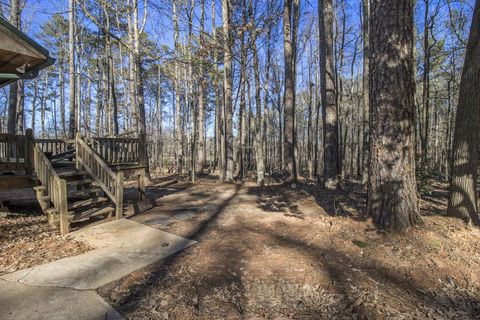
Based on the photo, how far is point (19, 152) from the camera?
18.1ft

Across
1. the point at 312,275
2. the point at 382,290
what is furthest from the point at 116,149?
the point at 382,290

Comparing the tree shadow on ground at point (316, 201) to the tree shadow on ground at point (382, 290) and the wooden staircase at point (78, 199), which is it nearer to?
the tree shadow on ground at point (382, 290)

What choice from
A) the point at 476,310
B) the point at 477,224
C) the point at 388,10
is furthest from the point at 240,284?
the point at 388,10

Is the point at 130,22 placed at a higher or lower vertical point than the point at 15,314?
higher

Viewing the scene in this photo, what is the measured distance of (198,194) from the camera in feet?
29.2

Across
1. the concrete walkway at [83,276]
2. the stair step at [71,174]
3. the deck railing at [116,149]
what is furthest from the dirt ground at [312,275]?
the deck railing at [116,149]

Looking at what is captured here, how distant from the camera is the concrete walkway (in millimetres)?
2504

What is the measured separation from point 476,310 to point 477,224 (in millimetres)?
2499

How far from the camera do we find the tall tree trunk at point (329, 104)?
905 cm

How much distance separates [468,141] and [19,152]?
9.13 metres

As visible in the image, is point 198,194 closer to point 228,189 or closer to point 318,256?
point 228,189

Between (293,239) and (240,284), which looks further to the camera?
(293,239)

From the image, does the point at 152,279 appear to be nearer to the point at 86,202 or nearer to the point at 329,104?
the point at 86,202

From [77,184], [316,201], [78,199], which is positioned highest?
[77,184]
